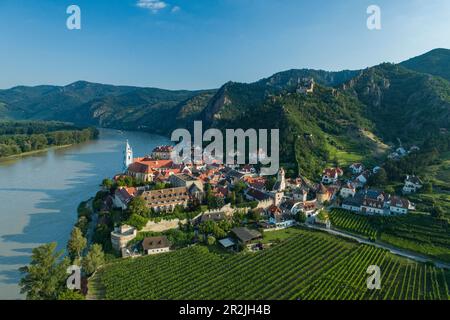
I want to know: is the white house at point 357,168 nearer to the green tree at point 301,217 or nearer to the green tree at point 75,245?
the green tree at point 301,217

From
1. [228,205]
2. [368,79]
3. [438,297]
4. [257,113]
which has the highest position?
[368,79]

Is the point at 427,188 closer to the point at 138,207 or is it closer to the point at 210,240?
the point at 210,240

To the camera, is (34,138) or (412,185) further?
(34,138)

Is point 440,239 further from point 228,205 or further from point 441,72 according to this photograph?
point 441,72

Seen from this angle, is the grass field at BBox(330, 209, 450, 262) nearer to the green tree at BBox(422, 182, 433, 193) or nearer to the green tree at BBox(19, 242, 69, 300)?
the green tree at BBox(422, 182, 433, 193)

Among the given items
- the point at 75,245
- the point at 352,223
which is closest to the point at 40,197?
the point at 75,245

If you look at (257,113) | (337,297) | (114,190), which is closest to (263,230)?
(337,297)

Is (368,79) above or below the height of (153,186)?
above
